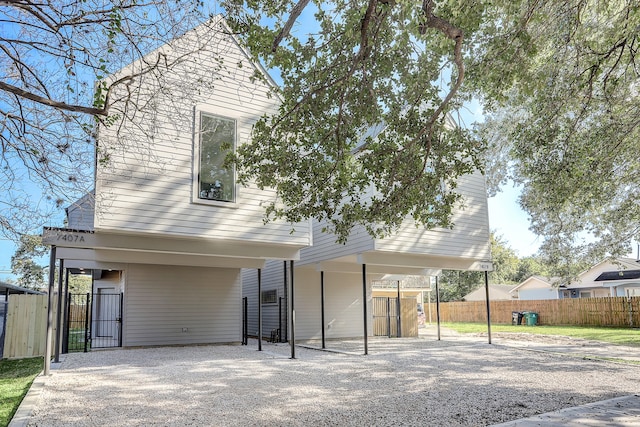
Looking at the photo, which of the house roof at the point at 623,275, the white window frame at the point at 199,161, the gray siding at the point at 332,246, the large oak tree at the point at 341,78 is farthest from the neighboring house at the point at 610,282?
the white window frame at the point at 199,161

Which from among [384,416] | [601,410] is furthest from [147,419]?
[601,410]

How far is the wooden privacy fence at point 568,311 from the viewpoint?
76.6ft

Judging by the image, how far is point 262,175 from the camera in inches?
294

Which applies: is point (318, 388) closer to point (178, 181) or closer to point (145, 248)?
point (145, 248)

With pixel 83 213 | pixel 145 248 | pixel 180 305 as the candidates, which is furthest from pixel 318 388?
pixel 180 305

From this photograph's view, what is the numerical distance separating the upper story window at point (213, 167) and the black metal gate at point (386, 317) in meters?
10.9

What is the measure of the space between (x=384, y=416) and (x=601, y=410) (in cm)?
292

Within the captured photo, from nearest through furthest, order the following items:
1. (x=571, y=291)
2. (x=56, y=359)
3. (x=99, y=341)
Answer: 1. (x=56, y=359)
2. (x=99, y=341)
3. (x=571, y=291)

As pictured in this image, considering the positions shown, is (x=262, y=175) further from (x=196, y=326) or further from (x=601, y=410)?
(x=196, y=326)

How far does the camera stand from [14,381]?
8742 mm

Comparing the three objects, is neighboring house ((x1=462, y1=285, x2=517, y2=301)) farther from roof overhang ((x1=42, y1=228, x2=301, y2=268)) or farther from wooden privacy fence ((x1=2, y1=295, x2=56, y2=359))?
wooden privacy fence ((x1=2, y1=295, x2=56, y2=359))

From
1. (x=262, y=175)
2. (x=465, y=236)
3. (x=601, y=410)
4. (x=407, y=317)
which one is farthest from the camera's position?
(x=407, y=317)

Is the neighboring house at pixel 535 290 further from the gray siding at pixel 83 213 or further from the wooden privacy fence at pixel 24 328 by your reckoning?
the wooden privacy fence at pixel 24 328

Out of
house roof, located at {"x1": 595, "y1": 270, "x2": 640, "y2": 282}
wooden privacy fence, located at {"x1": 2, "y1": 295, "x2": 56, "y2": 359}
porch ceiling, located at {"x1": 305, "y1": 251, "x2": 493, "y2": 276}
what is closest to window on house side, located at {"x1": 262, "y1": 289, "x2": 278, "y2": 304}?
porch ceiling, located at {"x1": 305, "y1": 251, "x2": 493, "y2": 276}
